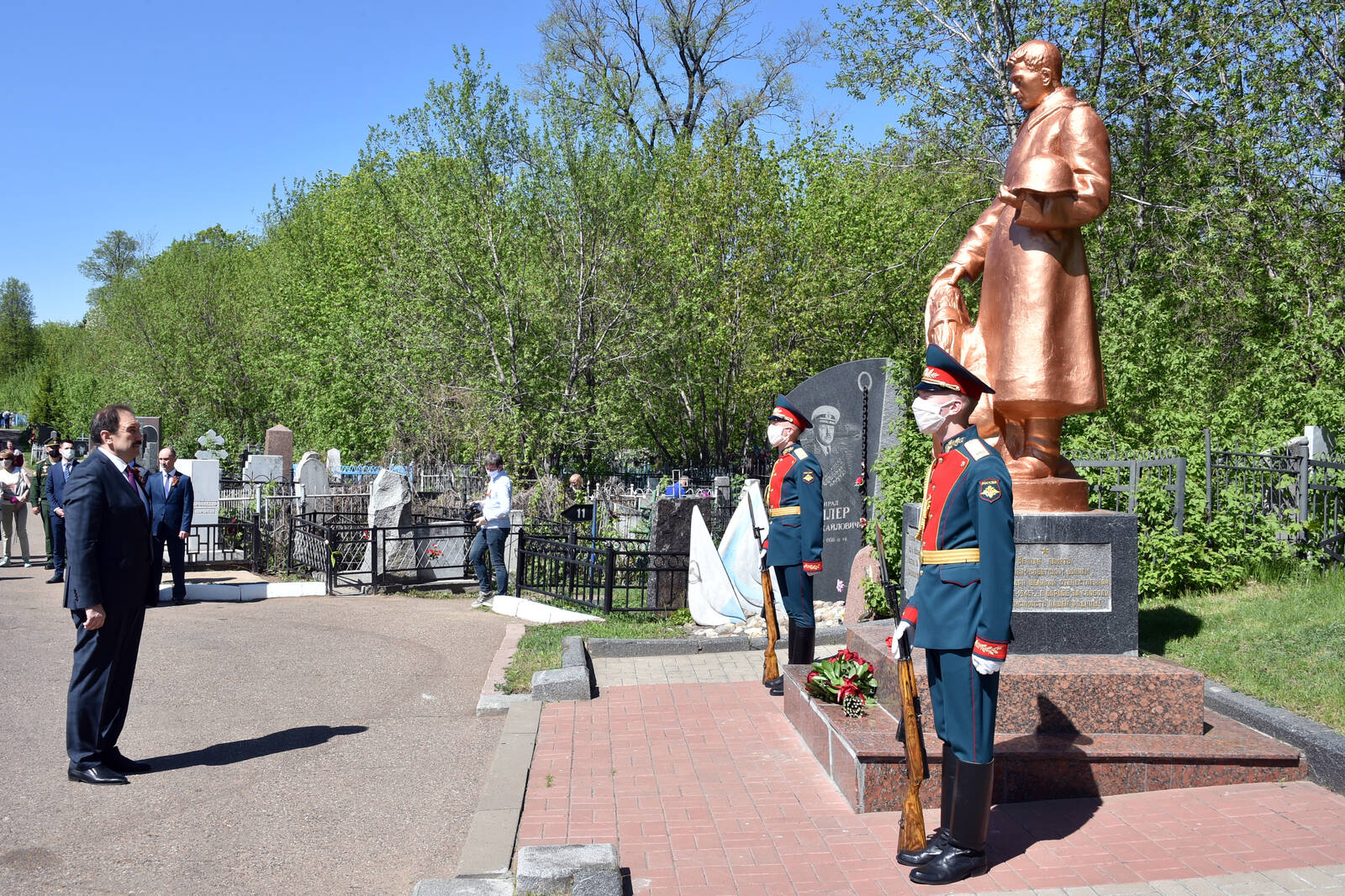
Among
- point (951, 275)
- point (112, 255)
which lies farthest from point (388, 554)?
point (112, 255)

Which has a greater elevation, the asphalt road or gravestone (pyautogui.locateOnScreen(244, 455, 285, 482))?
gravestone (pyautogui.locateOnScreen(244, 455, 285, 482))

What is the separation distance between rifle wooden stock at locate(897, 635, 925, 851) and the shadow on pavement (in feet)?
12.4

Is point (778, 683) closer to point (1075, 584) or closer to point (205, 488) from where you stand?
point (1075, 584)

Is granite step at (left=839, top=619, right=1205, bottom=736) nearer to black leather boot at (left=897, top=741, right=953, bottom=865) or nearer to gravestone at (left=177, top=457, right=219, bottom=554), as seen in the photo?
black leather boot at (left=897, top=741, right=953, bottom=865)

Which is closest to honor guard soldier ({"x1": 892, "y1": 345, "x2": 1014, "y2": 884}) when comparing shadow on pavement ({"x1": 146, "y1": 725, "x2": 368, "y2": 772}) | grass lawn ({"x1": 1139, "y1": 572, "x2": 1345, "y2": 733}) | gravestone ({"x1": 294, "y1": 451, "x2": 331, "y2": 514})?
grass lawn ({"x1": 1139, "y1": 572, "x2": 1345, "y2": 733})

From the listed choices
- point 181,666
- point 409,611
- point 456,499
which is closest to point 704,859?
point 181,666

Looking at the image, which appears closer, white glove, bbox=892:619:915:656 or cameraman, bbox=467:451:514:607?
white glove, bbox=892:619:915:656

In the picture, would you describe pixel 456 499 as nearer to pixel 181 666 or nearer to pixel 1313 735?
pixel 181 666

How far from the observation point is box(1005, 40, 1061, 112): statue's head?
6.33 meters

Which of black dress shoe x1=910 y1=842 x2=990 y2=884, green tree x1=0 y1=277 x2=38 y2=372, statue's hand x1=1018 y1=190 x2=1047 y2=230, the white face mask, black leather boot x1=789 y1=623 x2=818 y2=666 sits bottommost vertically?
black dress shoe x1=910 y1=842 x2=990 y2=884

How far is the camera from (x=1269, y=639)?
7031 mm

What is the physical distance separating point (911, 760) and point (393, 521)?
1157cm

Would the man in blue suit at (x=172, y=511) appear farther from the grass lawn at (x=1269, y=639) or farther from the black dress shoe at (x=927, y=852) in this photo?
the grass lawn at (x=1269, y=639)

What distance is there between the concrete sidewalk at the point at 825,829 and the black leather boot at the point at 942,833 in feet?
0.28
